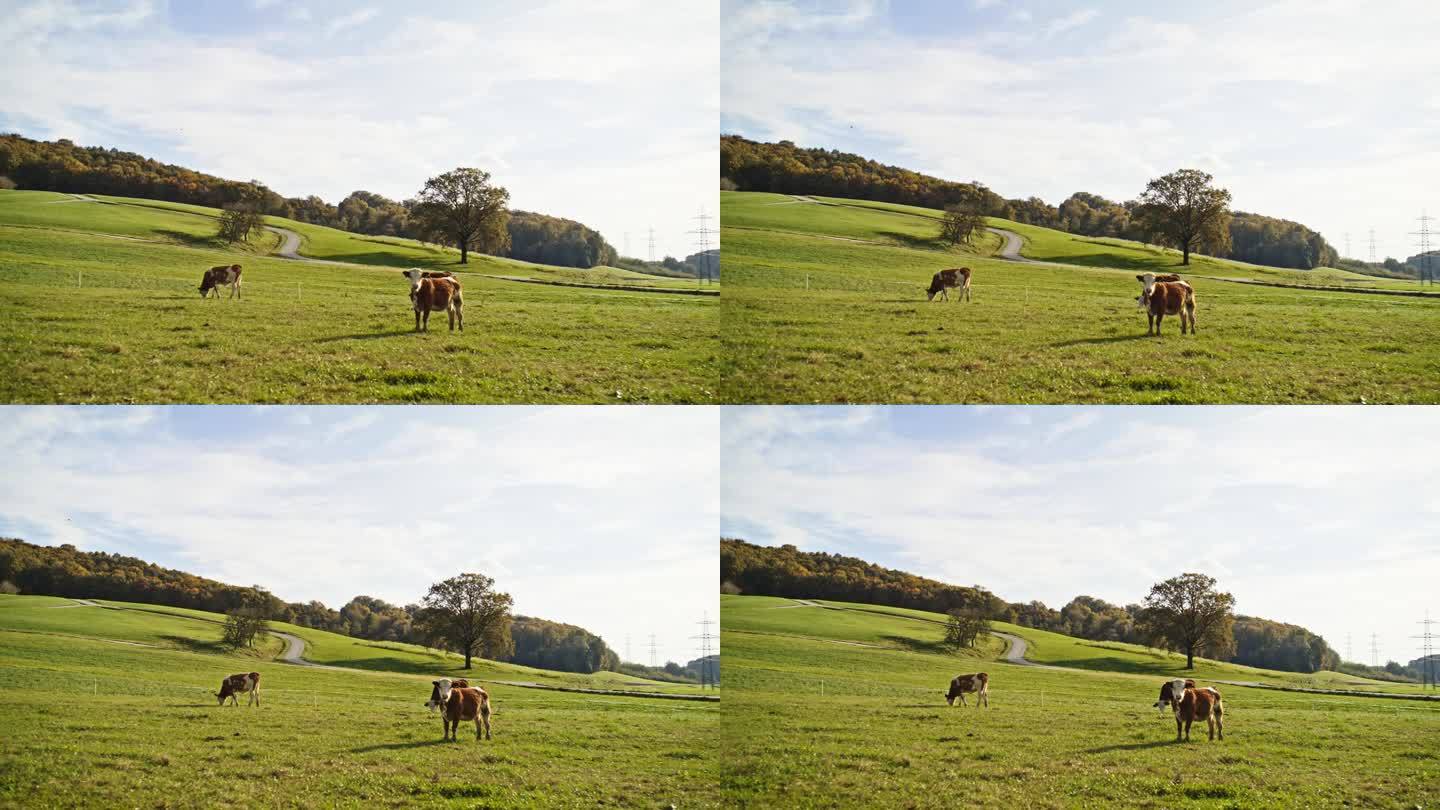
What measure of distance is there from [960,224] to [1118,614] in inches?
654

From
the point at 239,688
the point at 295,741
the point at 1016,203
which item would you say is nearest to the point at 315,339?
the point at 295,741

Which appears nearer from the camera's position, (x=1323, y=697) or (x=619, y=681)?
(x=1323, y=697)

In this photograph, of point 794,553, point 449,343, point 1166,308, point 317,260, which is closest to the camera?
point 794,553

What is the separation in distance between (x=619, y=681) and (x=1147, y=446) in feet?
46.2

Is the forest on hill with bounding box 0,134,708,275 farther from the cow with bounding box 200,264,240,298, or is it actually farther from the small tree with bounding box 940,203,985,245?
the small tree with bounding box 940,203,985,245

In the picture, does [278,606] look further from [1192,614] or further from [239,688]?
[1192,614]

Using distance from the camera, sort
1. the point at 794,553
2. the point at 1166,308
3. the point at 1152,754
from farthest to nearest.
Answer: the point at 1166,308
the point at 794,553
the point at 1152,754

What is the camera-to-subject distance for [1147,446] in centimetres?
1928

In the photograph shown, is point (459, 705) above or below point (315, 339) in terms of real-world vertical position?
below

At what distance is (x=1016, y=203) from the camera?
30.4m

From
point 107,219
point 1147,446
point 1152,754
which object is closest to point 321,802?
point 1152,754

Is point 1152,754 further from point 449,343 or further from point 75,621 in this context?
point 75,621

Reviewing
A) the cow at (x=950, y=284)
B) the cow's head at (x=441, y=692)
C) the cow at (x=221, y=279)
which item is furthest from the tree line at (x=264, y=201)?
the cow's head at (x=441, y=692)

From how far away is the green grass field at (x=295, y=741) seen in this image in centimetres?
1405
